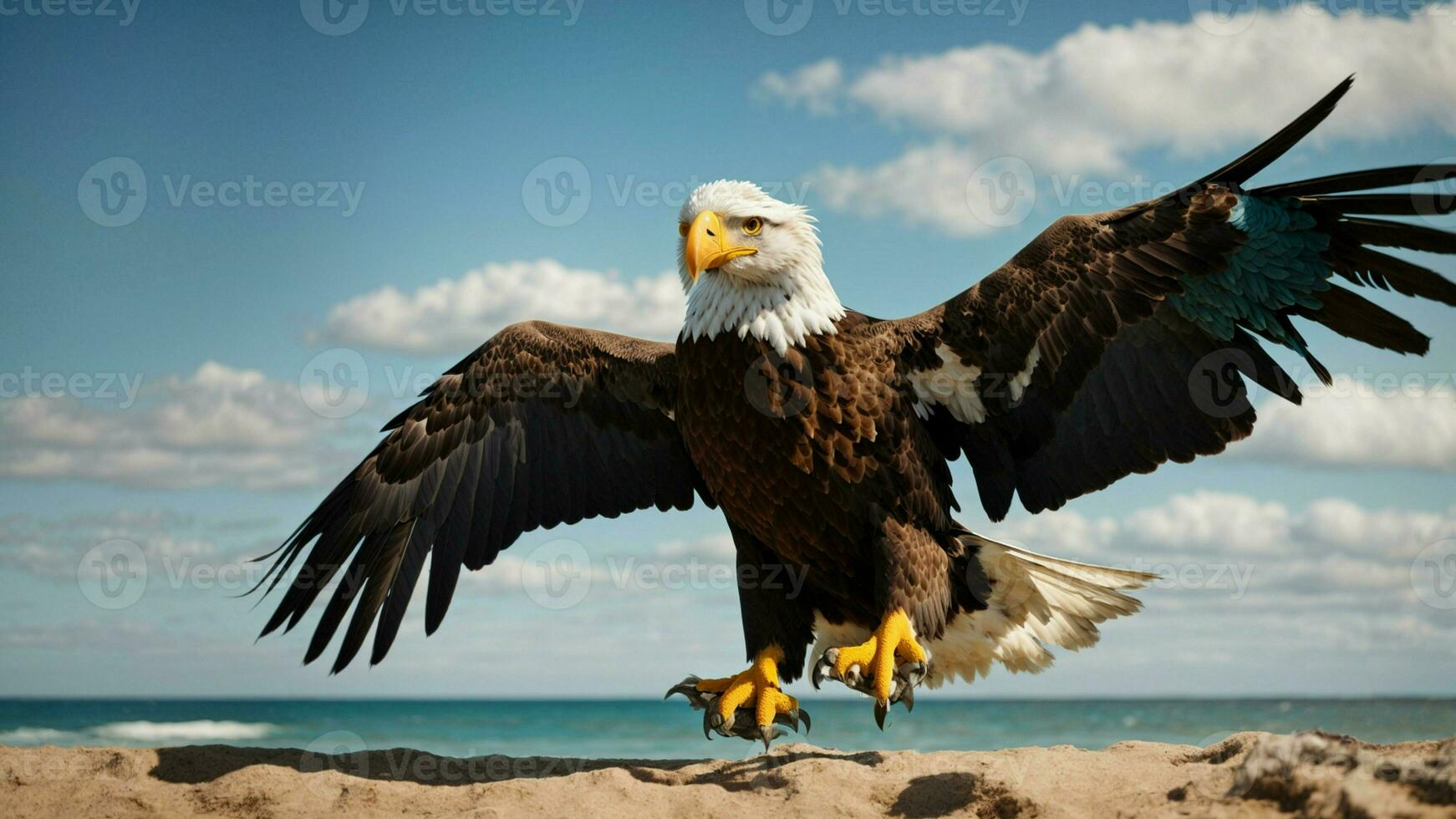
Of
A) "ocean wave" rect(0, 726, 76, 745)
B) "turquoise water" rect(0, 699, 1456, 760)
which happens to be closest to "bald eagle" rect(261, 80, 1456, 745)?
"turquoise water" rect(0, 699, 1456, 760)

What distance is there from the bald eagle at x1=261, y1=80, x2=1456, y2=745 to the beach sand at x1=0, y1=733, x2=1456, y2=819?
41 cm

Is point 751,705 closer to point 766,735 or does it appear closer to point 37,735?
point 766,735

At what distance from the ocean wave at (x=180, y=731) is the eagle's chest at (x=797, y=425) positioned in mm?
24775

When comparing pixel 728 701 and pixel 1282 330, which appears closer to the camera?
pixel 1282 330

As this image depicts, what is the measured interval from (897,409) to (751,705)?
154 centimetres

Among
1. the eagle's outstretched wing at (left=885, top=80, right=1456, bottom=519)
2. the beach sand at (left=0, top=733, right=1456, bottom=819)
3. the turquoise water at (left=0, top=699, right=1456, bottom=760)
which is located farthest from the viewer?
the turquoise water at (left=0, top=699, right=1456, bottom=760)

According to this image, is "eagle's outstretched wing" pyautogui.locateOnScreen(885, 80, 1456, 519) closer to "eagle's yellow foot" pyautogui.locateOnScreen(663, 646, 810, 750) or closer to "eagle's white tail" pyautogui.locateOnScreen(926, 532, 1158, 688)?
"eagle's white tail" pyautogui.locateOnScreen(926, 532, 1158, 688)

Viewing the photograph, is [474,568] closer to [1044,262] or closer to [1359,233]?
[1044,262]

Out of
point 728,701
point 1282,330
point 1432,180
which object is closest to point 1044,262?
point 1282,330

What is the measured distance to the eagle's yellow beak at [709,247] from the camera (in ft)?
15.7

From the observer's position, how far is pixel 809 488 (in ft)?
15.6

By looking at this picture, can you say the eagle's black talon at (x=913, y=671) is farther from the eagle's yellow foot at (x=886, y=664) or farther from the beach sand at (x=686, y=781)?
the beach sand at (x=686, y=781)

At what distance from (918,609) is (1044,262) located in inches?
63.5

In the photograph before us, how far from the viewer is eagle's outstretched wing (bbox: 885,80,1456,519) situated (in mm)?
4137
